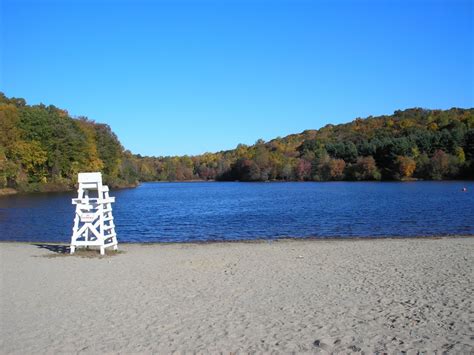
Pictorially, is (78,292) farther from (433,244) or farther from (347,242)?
(433,244)

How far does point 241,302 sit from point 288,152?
179 meters

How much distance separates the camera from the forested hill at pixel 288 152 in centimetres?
8562

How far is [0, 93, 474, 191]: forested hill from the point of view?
85.6m

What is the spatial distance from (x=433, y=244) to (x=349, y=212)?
19490mm

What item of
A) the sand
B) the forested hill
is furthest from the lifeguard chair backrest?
the forested hill

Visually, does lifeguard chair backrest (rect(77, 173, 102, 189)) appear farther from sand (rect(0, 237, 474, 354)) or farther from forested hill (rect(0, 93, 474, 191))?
forested hill (rect(0, 93, 474, 191))

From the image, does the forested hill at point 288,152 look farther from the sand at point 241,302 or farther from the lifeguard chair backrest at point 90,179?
the sand at point 241,302

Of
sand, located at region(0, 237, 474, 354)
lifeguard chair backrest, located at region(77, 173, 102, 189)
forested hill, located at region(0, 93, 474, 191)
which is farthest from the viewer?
forested hill, located at region(0, 93, 474, 191)

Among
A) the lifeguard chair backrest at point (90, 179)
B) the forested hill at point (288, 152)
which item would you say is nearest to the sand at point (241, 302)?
the lifeguard chair backrest at point (90, 179)

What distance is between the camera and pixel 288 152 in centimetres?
18725

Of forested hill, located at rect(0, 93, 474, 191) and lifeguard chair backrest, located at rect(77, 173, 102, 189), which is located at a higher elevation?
forested hill, located at rect(0, 93, 474, 191)

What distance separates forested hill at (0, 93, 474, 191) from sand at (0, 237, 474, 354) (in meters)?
72.2

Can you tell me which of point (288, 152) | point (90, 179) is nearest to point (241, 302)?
point (90, 179)

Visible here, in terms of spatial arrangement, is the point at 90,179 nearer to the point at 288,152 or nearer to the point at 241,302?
the point at 241,302
